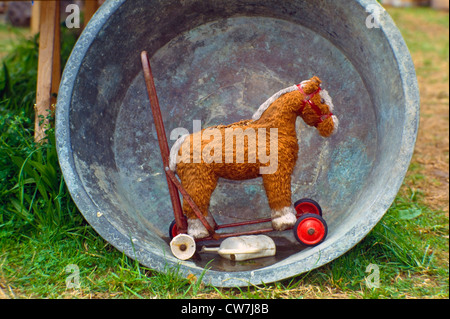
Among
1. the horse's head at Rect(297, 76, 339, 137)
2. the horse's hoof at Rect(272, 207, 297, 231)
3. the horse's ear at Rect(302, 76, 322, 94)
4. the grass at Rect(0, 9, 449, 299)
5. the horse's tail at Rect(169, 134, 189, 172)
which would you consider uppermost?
the horse's ear at Rect(302, 76, 322, 94)

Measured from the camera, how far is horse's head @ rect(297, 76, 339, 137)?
6.91ft

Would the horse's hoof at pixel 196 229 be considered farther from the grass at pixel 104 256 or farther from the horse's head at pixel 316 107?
the horse's head at pixel 316 107

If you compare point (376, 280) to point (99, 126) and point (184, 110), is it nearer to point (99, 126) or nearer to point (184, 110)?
point (184, 110)

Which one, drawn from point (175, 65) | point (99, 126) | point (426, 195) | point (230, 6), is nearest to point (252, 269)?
point (99, 126)

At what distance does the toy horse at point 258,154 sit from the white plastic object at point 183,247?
0.06m

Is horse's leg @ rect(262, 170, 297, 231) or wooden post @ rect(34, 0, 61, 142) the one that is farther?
wooden post @ rect(34, 0, 61, 142)

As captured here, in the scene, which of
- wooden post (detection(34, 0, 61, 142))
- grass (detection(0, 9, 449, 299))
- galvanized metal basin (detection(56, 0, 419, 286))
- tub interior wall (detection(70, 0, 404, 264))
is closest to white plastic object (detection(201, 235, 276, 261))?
galvanized metal basin (detection(56, 0, 419, 286))

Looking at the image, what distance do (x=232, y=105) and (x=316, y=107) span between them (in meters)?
0.65

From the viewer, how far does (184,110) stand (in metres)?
2.61

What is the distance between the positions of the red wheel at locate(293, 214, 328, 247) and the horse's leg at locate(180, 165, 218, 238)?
421 millimetres

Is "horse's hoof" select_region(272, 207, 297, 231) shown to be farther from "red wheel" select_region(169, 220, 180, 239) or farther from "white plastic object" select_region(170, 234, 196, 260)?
"red wheel" select_region(169, 220, 180, 239)

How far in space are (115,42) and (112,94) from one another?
28 cm

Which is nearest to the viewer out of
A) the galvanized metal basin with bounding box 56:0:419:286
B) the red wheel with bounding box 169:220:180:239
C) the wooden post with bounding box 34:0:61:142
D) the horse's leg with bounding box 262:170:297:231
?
the galvanized metal basin with bounding box 56:0:419:286

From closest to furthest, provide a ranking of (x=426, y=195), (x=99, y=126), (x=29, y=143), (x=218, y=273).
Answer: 1. (x=218, y=273)
2. (x=99, y=126)
3. (x=29, y=143)
4. (x=426, y=195)
